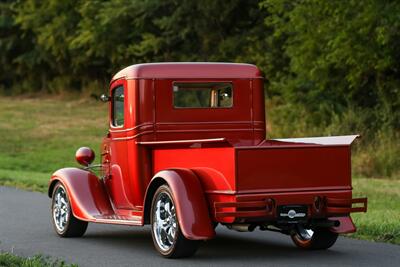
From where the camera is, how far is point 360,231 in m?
12.8

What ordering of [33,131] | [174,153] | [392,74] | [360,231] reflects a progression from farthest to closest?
1. [33,131]
2. [392,74]
3. [360,231]
4. [174,153]

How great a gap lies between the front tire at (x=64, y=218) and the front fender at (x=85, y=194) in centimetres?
15

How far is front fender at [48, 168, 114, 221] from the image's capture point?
12156 mm

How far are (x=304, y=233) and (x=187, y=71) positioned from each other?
7.48 feet

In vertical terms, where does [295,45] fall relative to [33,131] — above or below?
above

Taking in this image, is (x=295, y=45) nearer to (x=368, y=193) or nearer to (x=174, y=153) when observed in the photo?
(x=368, y=193)

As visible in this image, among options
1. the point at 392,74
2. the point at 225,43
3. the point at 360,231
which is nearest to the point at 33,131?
the point at 225,43

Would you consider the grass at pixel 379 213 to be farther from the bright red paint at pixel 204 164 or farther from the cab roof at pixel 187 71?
the cab roof at pixel 187 71

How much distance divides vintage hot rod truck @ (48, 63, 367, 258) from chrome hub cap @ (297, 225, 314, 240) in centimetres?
2

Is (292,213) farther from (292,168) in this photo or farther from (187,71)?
(187,71)

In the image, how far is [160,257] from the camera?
10.6 metres

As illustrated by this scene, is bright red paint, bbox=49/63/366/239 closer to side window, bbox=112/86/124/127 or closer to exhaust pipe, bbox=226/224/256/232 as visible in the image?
side window, bbox=112/86/124/127

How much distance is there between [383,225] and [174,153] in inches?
130

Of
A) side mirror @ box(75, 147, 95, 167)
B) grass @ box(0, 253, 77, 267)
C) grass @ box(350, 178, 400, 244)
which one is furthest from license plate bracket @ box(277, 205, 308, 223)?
side mirror @ box(75, 147, 95, 167)
